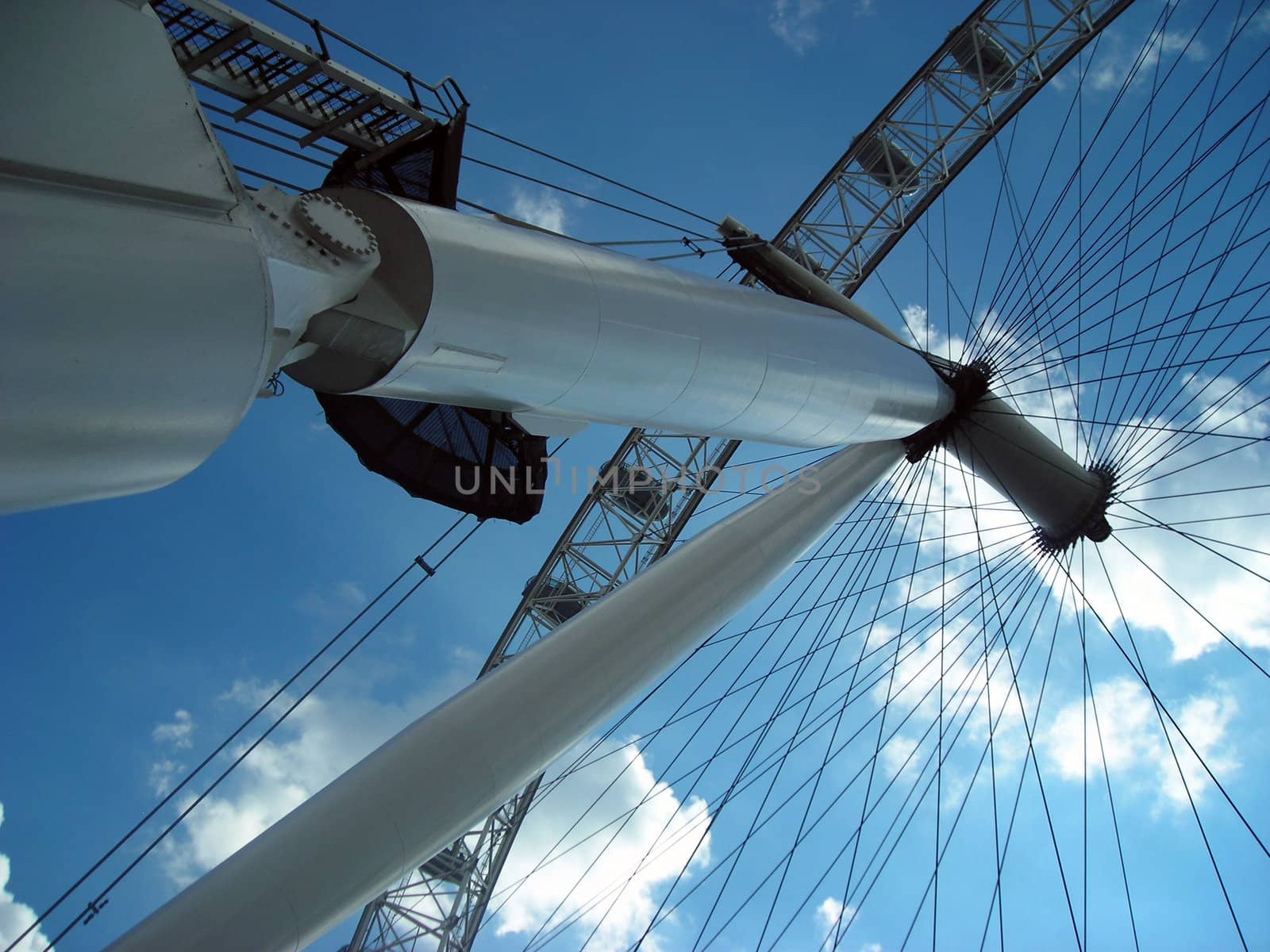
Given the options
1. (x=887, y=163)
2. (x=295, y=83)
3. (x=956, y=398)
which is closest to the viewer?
(x=295, y=83)

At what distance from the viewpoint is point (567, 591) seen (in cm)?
1934

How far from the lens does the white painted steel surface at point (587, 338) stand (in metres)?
4.11

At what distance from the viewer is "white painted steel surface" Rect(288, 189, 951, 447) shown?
13.5 feet

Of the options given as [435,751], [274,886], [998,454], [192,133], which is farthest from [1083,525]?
[192,133]

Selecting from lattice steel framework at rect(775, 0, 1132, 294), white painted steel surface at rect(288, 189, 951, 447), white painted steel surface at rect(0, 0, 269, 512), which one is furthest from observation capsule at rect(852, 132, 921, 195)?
white painted steel surface at rect(0, 0, 269, 512)

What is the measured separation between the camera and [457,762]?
5172 millimetres

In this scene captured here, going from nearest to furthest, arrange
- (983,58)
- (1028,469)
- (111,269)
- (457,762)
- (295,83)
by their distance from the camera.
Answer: (111,269), (457,762), (295,83), (1028,469), (983,58)

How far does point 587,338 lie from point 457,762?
8.99 feet

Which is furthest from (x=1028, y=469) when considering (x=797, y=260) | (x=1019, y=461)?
(x=797, y=260)

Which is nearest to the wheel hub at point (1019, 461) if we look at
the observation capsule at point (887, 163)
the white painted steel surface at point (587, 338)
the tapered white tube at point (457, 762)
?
the white painted steel surface at point (587, 338)

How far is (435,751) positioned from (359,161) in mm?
6841

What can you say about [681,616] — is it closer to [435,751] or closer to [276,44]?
[435,751]

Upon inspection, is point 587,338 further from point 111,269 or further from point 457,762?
point 111,269

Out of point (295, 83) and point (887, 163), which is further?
point (887, 163)
